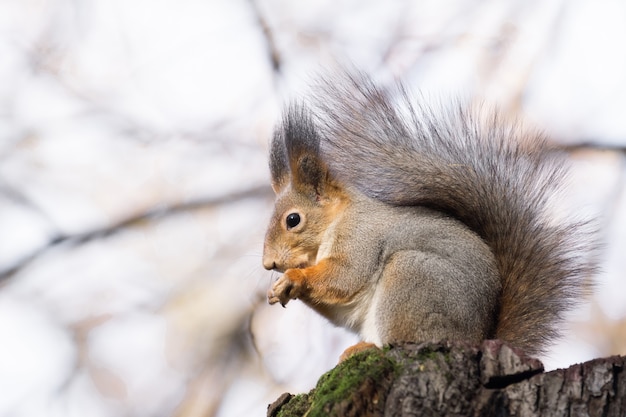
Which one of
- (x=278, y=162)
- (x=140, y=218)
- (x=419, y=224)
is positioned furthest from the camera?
(x=140, y=218)

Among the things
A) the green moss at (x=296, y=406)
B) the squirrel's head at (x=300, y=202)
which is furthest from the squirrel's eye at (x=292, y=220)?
the green moss at (x=296, y=406)

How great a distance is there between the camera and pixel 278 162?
2.44 meters

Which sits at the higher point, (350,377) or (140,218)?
(140,218)

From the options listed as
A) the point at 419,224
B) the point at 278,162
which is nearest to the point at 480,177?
the point at 419,224

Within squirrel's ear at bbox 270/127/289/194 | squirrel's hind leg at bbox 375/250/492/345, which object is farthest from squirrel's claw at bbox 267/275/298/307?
squirrel's ear at bbox 270/127/289/194

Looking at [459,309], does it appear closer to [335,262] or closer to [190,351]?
[335,262]

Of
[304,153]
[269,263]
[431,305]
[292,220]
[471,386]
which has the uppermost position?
[304,153]

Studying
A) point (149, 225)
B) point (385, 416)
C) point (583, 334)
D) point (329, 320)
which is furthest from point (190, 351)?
point (385, 416)

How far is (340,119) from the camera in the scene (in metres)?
2.26

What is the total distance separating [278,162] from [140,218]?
96 centimetres

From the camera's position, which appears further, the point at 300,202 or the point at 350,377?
the point at 300,202

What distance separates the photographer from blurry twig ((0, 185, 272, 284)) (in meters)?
3.15

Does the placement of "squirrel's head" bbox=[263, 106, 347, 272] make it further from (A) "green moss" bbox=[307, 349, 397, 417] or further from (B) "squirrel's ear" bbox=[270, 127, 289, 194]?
(A) "green moss" bbox=[307, 349, 397, 417]

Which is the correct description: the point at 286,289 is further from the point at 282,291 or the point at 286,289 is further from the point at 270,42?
the point at 270,42
